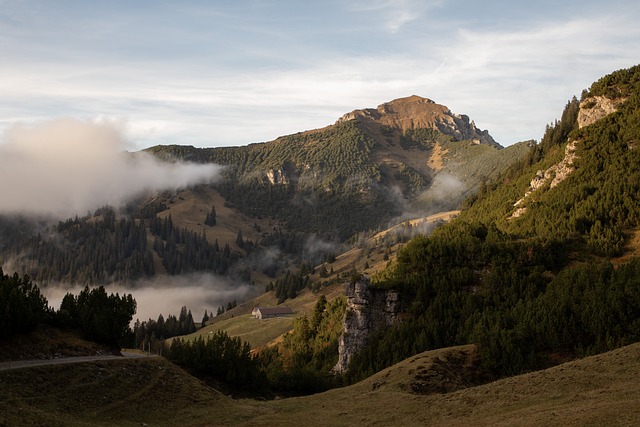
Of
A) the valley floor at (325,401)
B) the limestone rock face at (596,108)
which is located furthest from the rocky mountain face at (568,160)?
the valley floor at (325,401)

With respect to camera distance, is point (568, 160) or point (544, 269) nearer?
point (544, 269)

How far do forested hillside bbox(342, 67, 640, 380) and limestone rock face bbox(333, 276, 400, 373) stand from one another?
87.9 inches

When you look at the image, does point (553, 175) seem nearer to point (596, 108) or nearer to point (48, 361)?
point (596, 108)

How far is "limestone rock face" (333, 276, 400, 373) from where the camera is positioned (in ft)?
343

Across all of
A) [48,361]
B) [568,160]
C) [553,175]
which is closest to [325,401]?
[48,361]

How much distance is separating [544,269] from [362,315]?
34.4 m

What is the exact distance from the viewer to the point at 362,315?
105 meters

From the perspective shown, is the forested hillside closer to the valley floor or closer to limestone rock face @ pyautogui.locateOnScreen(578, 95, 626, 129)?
limestone rock face @ pyautogui.locateOnScreen(578, 95, 626, 129)

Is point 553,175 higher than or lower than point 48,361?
higher

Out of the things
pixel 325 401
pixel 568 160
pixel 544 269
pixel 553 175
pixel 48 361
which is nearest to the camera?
pixel 48 361

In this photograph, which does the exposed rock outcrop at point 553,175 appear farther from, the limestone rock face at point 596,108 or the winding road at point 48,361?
the winding road at point 48,361

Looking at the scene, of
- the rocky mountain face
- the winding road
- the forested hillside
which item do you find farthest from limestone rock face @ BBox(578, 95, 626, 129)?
the winding road

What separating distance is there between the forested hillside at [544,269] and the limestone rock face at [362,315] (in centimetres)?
223

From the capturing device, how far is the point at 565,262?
352 feet
